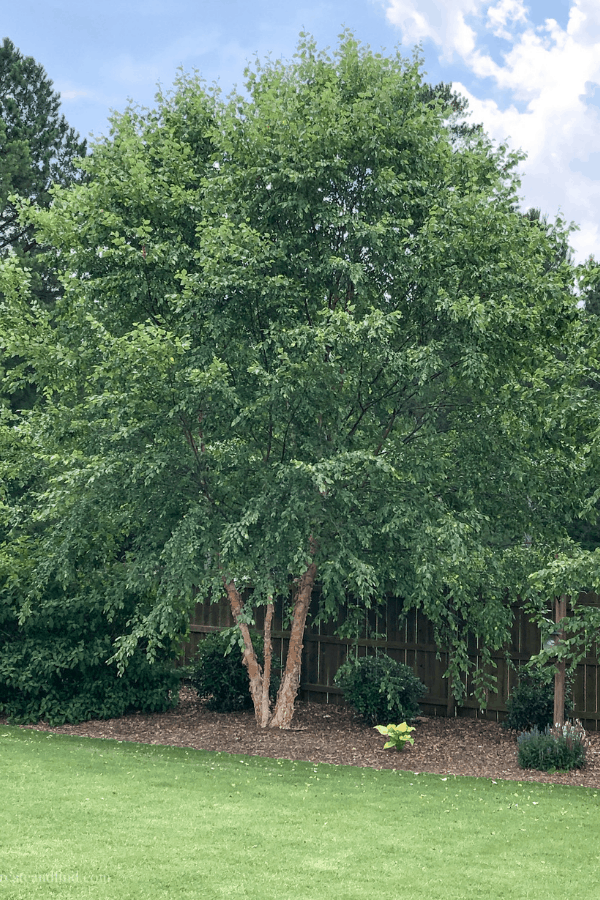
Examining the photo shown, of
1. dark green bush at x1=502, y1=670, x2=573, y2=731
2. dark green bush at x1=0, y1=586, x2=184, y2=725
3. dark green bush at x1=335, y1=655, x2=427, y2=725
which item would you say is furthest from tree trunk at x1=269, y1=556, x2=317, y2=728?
dark green bush at x1=502, y1=670, x2=573, y2=731

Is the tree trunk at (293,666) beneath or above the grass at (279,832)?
above

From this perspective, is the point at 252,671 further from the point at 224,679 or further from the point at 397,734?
the point at 397,734

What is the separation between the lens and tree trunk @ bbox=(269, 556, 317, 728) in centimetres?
1234

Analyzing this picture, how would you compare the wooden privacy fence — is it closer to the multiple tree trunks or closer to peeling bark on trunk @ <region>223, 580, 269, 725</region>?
the multiple tree trunks

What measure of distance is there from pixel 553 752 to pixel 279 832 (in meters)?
4.44

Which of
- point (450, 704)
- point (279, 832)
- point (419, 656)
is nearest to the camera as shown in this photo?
point (279, 832)

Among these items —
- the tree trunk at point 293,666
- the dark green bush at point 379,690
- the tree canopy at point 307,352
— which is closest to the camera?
the tree canopy at point 307,352

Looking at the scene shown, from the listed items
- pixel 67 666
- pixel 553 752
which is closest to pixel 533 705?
pixel 553 752

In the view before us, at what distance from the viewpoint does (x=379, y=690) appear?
12352 millimetres

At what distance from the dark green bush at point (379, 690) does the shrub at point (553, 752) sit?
2268mm

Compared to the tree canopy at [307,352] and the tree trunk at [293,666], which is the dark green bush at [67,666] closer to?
the tree canopy at [307,352]

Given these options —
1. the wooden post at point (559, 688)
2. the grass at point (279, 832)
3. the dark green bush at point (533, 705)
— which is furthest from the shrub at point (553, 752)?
the dark green bush at point (533, 705)

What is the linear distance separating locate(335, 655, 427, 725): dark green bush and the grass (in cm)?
235

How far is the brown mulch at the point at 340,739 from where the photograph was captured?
34.4 feet
